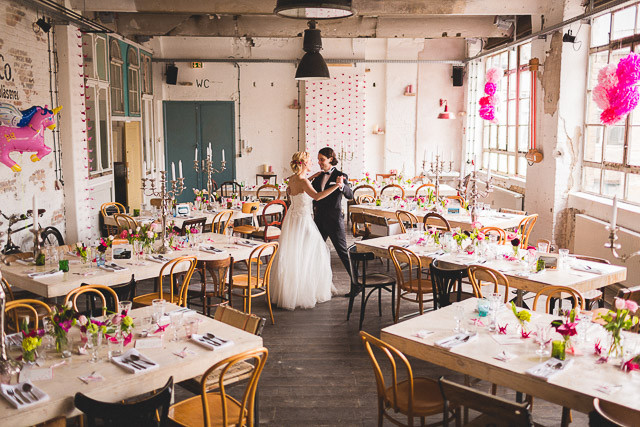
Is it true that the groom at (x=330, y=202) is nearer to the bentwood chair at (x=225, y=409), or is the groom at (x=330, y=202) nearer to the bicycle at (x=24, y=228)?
the bicycle at (x=24, y=228)

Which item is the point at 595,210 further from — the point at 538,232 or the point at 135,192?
the point at 135,192

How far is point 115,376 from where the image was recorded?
324cm

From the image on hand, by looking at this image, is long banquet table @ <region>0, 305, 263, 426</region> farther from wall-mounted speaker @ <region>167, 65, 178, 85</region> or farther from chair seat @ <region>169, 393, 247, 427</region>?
wall-mounted speaker @ <region>167, 65, 178, 85</region>

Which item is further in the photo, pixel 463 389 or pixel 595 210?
Result: pixel 595 210


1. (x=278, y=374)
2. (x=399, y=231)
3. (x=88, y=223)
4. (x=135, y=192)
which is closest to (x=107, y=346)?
(x=278, y=374)

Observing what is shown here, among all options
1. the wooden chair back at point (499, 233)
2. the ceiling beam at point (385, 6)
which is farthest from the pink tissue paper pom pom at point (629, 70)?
the ceiling beam at point (385, 6)

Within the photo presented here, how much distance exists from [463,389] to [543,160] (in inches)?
294

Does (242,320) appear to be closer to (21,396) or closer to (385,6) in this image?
(21,396)

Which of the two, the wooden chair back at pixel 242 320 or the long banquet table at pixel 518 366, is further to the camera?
the wooden chair back at pixel 242 320

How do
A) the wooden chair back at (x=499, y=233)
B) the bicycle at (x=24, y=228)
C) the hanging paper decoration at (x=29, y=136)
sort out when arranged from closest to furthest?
the bicycle at (x=24, y=228)
the wooden chair back at (x=499, y=233)
the hanging paper decoration at (x=29, y=136)

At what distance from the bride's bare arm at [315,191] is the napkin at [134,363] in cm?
379

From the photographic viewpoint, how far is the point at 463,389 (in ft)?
9.26

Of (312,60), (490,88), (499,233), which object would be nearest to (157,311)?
(499,233)

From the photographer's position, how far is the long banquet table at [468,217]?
8.09 m
